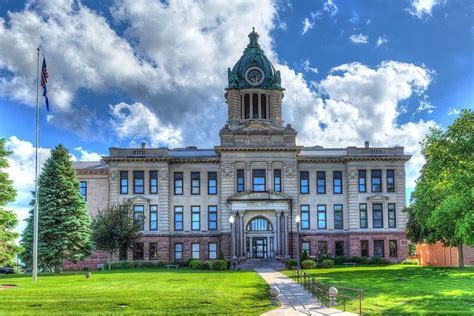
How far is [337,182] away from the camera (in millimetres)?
71375

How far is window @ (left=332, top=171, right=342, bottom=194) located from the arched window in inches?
343

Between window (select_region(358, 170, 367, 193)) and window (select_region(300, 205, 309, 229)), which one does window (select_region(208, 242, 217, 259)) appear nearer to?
window (select_region(300, 205, 309, 229))

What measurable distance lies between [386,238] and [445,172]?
27907mm

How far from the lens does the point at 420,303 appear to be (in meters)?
28.3

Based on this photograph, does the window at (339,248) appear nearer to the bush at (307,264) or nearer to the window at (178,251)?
the bush at (307,264)

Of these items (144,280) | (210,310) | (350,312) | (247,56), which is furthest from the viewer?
(247,56)

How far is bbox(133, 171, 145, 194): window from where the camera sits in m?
69.7

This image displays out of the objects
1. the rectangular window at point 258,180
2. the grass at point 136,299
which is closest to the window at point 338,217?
the rectangular window at point 258,180

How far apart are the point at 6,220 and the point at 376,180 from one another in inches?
1662

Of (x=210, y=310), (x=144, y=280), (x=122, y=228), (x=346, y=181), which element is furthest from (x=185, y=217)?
(x=210, y=310)

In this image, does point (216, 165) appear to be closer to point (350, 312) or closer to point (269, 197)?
point (269, 197)

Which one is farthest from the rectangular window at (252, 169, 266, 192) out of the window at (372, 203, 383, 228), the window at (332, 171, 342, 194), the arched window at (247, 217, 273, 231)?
the window at (372, 203, 383, 228)

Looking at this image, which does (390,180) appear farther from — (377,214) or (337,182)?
(337,182)

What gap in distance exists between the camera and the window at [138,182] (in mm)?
69688
